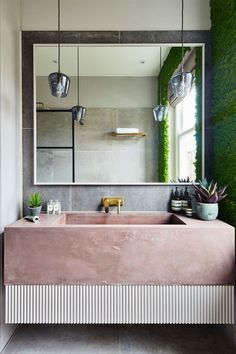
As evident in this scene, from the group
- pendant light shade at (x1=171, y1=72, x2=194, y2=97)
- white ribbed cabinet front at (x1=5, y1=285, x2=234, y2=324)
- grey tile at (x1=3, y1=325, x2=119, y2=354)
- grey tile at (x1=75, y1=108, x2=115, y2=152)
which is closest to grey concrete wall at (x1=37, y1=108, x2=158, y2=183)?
grey tile at (x1=75, y1=108, x2=115, y2=152)

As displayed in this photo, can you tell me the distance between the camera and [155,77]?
1993mm

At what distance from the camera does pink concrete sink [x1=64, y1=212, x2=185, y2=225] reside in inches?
76.5

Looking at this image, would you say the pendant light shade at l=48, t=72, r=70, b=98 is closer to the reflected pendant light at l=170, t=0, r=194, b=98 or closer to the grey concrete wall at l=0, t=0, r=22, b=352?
the grey concrete wall at l=0, t=0, r=22, b=352

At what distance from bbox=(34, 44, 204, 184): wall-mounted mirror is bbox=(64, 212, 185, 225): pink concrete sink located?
0.94 ft

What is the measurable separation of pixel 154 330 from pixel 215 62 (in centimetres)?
224

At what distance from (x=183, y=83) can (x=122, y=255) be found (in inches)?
48.2

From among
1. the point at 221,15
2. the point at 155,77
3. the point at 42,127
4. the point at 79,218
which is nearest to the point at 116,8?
the point at 155,77

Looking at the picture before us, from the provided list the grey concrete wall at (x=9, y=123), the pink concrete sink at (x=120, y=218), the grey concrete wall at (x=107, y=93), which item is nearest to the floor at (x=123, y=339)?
the grey concrete wall at (x=9, y=123)

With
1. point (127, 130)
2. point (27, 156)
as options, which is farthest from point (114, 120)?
point (27, 156)

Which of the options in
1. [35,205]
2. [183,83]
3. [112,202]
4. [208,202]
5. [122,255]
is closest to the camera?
[122,255]

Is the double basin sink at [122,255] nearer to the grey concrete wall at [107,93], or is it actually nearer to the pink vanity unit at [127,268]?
the pink vanity unit at [127,268]

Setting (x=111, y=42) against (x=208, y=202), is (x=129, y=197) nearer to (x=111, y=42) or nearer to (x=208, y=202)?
(x=208, y=202)

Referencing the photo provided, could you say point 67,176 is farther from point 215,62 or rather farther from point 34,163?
point 215,62

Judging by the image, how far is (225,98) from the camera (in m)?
1.78
